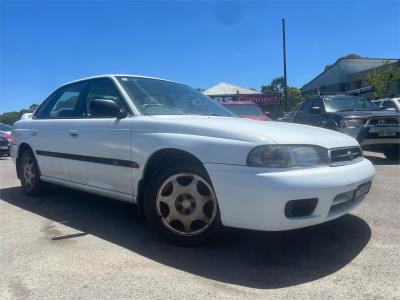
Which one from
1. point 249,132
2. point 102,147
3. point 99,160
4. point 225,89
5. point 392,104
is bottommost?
point 99,160

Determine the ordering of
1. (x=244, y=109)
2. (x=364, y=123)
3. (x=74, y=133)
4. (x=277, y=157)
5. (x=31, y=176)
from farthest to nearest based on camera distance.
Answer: (x=244, y=109) → (x=364, y=123) → (x=31, y=176) → (x=74, y=133) → (x=277, y=157)

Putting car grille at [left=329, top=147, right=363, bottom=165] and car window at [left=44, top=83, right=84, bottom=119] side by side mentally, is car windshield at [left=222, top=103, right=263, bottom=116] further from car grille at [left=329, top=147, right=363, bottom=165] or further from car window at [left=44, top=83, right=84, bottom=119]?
car grille at [left=329, top=147, right=363, bottom=165]

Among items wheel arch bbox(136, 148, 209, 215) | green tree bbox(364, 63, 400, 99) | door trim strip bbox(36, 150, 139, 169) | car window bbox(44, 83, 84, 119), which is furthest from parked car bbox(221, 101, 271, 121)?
green tree bbox(364, 63, 400, 99)

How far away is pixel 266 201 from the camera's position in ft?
9.17

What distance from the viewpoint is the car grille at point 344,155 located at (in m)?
3.19

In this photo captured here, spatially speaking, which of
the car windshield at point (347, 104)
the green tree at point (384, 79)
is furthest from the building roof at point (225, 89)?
the car windshield at point (347, 104)

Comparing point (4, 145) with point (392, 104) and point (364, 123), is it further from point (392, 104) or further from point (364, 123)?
point (392, 104)

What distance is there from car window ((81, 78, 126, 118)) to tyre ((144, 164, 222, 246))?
990 mm

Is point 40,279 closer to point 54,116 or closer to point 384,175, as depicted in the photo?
point 54,116

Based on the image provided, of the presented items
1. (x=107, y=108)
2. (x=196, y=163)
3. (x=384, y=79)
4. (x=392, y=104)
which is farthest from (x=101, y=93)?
(x=384, y=79)

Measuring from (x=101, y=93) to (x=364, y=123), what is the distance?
593cm

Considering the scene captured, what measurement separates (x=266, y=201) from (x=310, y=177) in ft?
1.22

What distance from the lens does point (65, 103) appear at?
493cm

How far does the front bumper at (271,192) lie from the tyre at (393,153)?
20.5 feet
